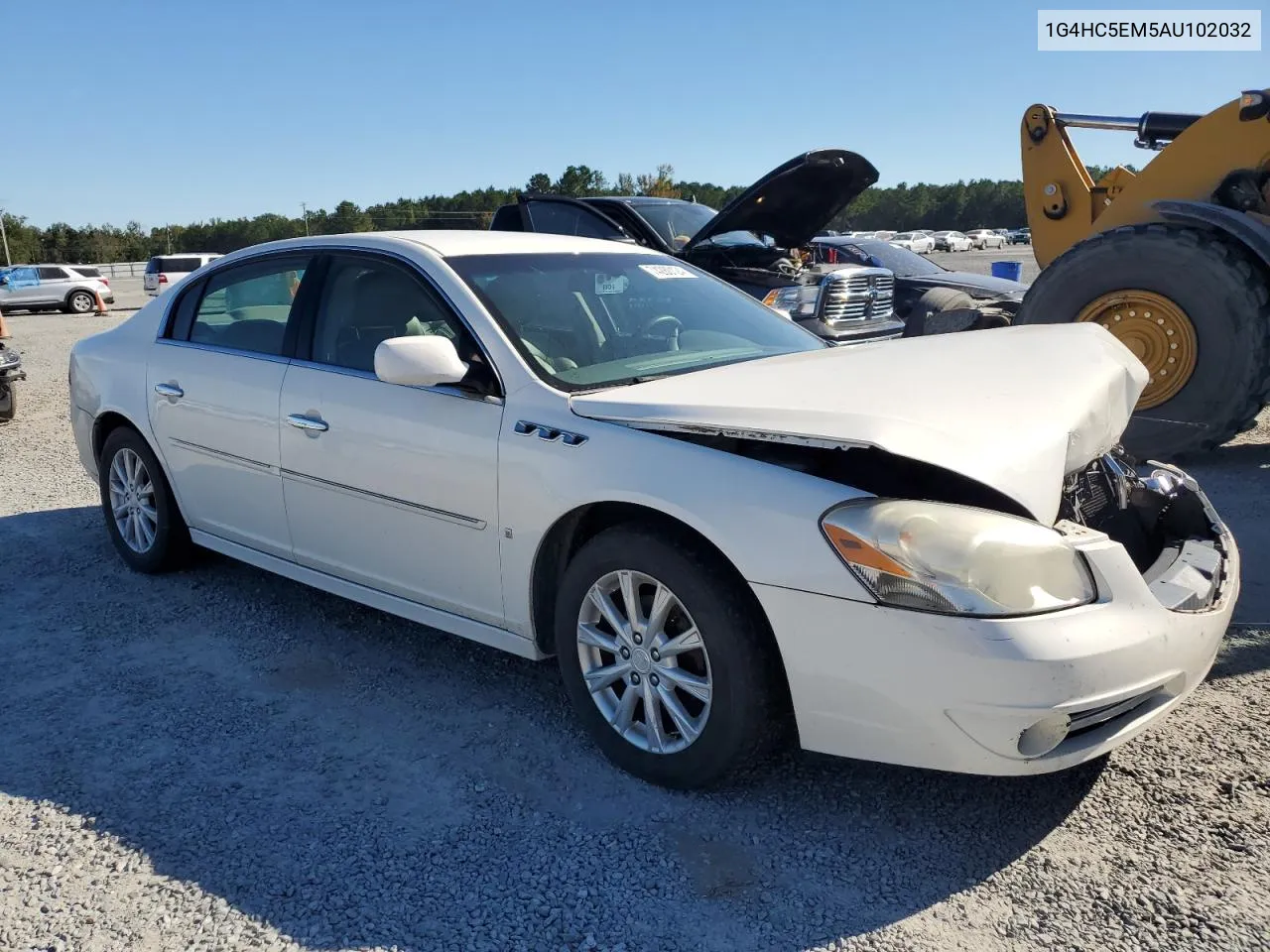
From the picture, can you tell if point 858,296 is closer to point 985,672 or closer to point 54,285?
point 985,672

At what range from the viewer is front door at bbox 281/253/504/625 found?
326 centimetres

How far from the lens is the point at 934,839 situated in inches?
104

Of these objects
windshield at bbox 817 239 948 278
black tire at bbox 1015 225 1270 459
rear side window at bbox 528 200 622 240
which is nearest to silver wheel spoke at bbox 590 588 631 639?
black tire at bbox 1015 225 1270 459

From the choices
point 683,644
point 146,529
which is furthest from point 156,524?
point 683,644

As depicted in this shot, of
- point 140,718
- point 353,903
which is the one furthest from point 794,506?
point 140,718

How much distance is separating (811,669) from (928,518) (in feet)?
1.57

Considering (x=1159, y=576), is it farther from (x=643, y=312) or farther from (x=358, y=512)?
(x=358, y=512)

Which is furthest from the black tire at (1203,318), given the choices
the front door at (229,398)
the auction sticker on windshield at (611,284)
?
the front door at (229,398)

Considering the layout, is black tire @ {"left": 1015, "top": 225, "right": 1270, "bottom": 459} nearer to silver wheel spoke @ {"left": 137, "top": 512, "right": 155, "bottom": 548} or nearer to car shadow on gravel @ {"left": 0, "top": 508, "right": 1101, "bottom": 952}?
car shadow on gravel @ {"left": 0, "top": 508, "right": 1101, "bottom": 952}

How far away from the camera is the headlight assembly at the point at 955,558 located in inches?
92.0

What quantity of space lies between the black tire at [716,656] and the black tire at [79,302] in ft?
92.6

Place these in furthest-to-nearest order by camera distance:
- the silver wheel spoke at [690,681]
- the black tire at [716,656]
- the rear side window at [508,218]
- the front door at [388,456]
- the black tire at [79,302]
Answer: the black tire at [79,302], the rear side window at [508,218], the front door at [388,456], the silver wheel spoke at [690,681], the black tire at [716,656]

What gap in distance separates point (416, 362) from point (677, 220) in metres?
6.96

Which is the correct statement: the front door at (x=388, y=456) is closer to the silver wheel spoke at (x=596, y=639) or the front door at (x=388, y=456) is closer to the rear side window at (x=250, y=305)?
the rear side window at (x=250, y=305)
